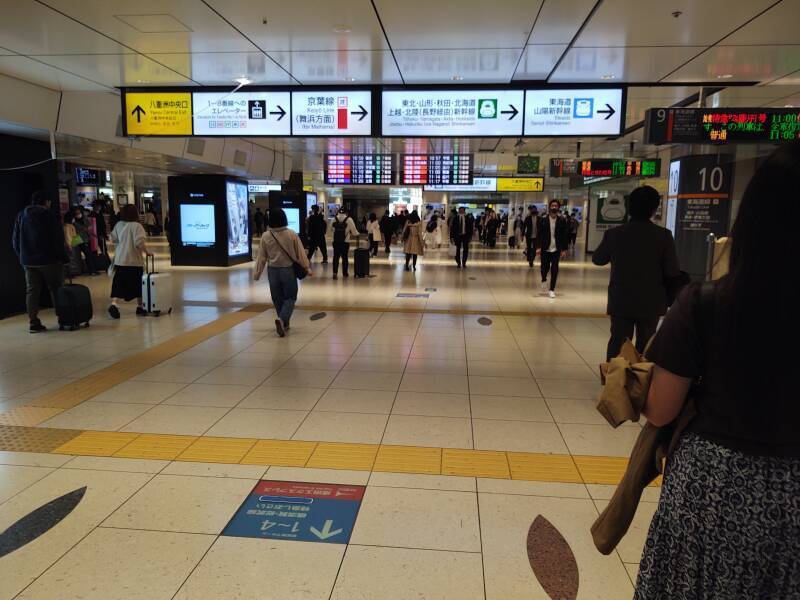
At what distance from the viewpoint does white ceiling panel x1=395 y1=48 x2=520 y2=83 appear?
5.98 meters

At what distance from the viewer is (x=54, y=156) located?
8570 millimetres

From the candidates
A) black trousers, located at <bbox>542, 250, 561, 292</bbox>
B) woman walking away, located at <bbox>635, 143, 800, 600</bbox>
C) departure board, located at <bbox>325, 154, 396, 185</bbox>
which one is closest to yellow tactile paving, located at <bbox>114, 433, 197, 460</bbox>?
woman walking away, located at <bbox>635, 143, 800, 600</bbox>

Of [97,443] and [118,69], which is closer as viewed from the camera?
[97,443]

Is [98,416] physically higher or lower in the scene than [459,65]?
lower

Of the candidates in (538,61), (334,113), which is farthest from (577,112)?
(334,113)

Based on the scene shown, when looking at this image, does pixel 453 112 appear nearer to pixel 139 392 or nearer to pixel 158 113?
pixel 158 113

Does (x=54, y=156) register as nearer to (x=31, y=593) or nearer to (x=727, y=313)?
(x=31, y=593)

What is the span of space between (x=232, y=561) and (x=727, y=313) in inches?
85.8

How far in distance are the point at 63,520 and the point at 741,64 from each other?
7.45 metres

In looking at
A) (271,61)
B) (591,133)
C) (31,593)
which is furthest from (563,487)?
(271,61)

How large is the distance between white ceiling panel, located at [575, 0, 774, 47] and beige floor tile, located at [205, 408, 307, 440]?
4167 mm

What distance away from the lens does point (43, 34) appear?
5.61m

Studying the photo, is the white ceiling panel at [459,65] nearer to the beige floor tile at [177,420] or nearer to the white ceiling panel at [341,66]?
the white ceiling panel at [341,66]

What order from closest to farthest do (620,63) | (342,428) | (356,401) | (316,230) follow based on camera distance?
1. (342,428)
2. (356,401)
3. (620,63)
4. (316,230)
